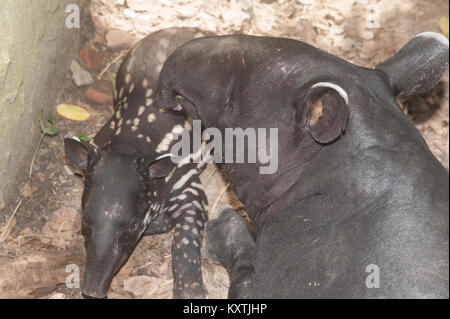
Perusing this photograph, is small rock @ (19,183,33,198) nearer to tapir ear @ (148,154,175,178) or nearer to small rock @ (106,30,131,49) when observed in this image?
tapir ear @ (148,154,175,178)

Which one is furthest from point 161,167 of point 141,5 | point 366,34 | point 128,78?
point 366,34

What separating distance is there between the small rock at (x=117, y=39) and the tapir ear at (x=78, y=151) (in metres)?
1.43

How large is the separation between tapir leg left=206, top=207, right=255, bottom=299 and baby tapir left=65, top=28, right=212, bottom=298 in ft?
0.33

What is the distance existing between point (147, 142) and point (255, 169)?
1372 mm

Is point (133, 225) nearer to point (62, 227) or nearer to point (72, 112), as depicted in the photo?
point (62, 227)

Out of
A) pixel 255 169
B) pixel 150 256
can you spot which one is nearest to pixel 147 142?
pixel 150 256

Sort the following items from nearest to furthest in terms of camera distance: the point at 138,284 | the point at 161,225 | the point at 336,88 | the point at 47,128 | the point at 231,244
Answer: the point at 336,88, the point at 138,284, the point at 231,244, the point at 161,225, the point at 47,128

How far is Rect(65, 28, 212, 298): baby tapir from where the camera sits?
391 cm

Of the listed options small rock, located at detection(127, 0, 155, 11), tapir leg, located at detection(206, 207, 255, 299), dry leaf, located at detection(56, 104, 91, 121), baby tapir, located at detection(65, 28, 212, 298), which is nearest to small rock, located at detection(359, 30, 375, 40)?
baby tapir, located at detection(65, 28, 212, 298)

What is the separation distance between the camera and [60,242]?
170 inches

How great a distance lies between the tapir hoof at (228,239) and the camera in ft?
14.3

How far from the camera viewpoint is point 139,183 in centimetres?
408

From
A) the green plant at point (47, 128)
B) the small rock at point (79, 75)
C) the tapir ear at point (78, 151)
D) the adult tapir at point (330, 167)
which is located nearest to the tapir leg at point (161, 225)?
the tapir ear at point (78, 151)

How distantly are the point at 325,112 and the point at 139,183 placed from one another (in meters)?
1.53
